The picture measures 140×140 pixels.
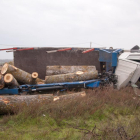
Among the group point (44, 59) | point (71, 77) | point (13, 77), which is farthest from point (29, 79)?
point (44, 59)

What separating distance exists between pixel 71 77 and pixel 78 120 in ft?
9.85

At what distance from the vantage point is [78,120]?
13.9 ft

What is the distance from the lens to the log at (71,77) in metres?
6.89

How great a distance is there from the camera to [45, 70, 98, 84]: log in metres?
6.89

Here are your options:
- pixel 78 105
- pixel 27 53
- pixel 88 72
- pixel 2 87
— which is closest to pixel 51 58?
pixel 27 53

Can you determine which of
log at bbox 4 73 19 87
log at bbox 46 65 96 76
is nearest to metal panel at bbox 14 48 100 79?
log at bbox 46 65 96 76

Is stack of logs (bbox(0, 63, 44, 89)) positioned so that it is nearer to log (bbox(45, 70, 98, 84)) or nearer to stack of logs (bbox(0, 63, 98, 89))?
stack of logs (bbox(0, 63, 98, 89))

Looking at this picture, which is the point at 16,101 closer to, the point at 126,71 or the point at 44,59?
the point at 126,71

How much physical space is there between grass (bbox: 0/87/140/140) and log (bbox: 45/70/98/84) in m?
1.39

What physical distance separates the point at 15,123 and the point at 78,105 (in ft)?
6.14

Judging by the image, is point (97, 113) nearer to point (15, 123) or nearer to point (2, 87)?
point (15, 123)

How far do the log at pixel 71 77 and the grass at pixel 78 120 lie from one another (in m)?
1.39

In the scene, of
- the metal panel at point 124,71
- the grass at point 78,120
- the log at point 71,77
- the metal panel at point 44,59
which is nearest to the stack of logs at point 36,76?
the log at point 71,77

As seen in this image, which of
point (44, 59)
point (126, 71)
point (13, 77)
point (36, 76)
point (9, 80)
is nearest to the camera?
point (9, 80)
